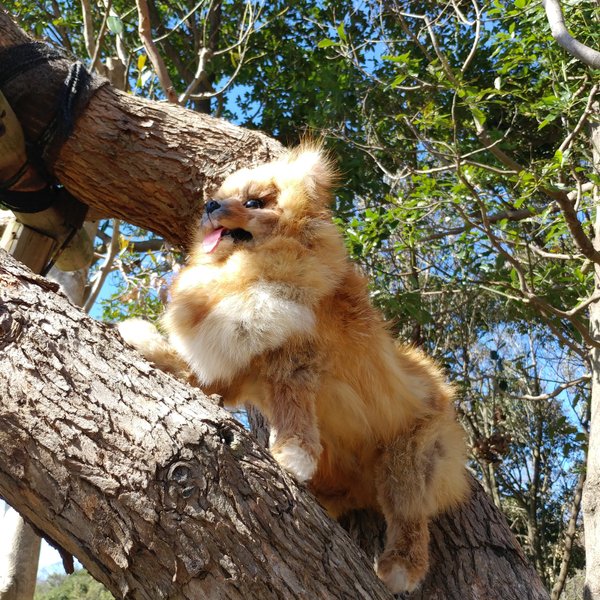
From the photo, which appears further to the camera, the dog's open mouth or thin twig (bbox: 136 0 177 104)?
thin twig (bbox: 136 0 177 104)

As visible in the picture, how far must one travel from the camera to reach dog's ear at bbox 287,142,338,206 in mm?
2848

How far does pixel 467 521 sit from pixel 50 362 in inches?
77.0

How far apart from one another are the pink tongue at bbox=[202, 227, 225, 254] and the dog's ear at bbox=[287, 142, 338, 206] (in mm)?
417

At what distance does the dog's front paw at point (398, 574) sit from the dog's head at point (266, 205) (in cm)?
130

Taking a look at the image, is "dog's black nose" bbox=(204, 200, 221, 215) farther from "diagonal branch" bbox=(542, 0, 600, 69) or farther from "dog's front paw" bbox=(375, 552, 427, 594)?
"diagonal branch" bbox=(542, 0, 600, 69)

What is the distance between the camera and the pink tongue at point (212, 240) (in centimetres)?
271

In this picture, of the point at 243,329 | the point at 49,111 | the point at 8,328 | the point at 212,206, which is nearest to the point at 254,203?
the point at 212,206

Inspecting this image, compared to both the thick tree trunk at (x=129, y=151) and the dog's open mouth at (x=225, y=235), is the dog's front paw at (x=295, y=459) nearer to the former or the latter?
the dog's open mouth at (x=225, y=235)

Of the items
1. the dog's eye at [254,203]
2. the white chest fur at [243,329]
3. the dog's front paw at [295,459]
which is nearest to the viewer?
the dog's front paw at [295,459]

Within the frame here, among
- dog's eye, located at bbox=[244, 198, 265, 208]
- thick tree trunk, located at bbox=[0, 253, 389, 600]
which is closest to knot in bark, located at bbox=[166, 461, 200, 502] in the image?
thick tree trunk, located at bbox=[0, 253, 389, 600]

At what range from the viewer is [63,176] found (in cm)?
351

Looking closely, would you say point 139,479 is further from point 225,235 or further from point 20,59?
point 20,59

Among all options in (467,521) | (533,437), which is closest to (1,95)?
(467,521)

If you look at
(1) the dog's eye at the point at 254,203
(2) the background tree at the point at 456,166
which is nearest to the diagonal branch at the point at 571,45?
(2) the background tree at the point at 456,166
